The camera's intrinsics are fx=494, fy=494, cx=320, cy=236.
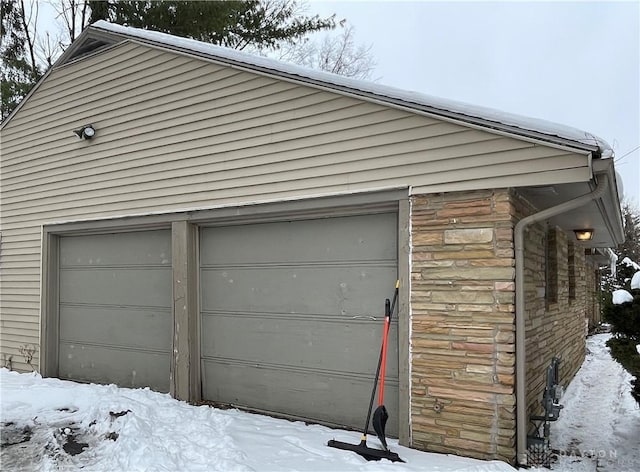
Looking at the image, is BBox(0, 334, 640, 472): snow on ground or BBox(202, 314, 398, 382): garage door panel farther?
BBox(202, 314, 398, 382): garage door panel

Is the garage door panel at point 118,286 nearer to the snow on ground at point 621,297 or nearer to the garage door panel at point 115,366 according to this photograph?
the garage door panel at point 115,366

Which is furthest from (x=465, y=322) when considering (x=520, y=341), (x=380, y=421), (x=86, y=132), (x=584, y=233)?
(x=86, y=132)

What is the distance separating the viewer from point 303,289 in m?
4.96

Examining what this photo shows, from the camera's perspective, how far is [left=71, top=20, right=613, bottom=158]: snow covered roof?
353cm

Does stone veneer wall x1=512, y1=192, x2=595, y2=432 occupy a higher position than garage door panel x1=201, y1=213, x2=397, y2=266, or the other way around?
garage door panel x1=201, y1=213, x2=397, y2=266

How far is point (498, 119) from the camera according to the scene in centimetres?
378

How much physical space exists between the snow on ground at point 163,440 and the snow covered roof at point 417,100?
7.95ft

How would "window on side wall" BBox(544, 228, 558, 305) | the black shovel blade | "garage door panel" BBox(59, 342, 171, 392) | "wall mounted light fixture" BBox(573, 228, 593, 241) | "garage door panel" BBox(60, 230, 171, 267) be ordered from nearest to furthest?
the black shovel blade → "window on side wall" BBox(544, 228, 558, 305) → "garage door panel" BBox(59, 342, 171, 392) → "garage door panel" BBox(60, 230, 171, 267) → "wall mounted light fixture" BBox(573, 228, 593, 241)

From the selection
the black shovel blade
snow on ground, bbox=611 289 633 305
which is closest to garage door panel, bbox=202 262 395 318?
the black shovel blade

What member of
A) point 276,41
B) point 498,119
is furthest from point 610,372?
point 276,41

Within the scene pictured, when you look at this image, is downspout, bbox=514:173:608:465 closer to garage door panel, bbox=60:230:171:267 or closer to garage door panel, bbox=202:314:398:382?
garage door panel, bbox=202:314:398:382

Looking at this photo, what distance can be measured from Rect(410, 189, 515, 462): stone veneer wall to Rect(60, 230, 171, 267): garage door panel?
10.8 ft

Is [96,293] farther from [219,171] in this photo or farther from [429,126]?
[429,126]

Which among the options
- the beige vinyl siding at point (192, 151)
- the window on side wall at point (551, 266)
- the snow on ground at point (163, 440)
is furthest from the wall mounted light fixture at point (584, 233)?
the snow on ground at point (163, 440)
